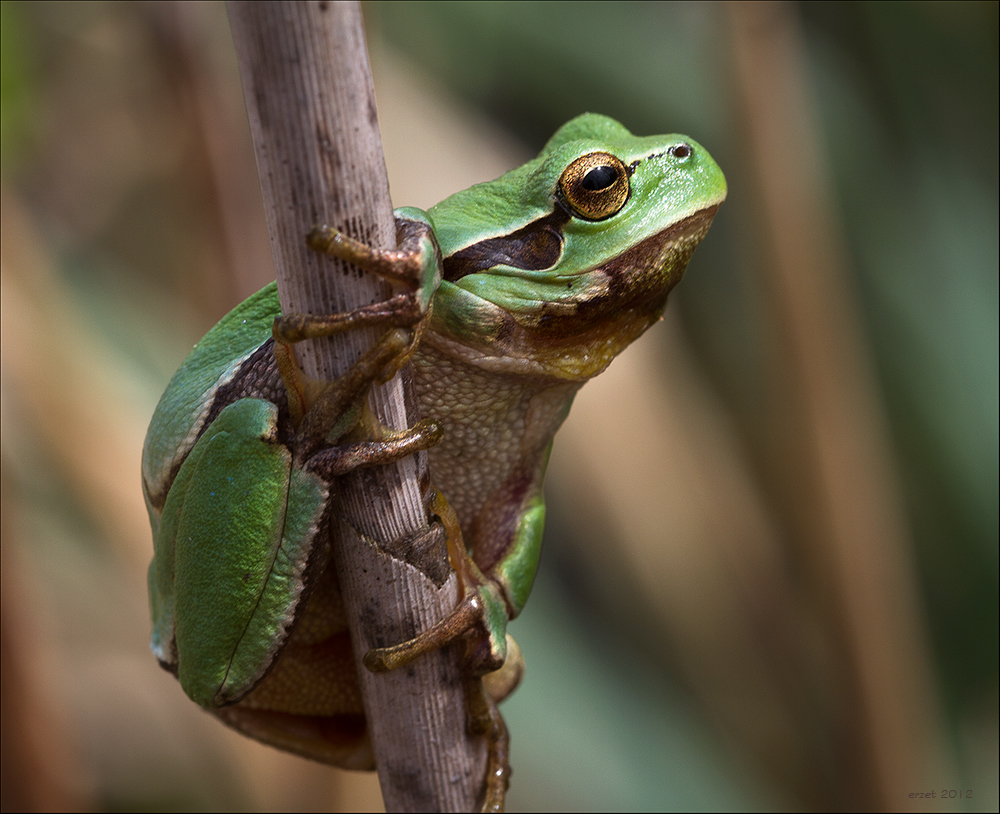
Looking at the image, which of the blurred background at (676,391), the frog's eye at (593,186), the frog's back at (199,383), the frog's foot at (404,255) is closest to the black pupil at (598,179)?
the frog's eye at (593,186)

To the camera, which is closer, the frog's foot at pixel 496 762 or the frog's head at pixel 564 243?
the frog's head at pixel 564 243

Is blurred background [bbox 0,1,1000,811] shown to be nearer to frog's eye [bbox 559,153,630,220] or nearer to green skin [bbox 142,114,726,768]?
green skin [bbox 142,114,726,768]

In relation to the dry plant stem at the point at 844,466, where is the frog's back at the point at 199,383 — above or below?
above

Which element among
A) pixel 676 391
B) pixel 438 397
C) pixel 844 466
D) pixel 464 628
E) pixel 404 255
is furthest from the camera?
pixel 676 391

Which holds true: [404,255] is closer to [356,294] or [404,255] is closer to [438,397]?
[356,294]

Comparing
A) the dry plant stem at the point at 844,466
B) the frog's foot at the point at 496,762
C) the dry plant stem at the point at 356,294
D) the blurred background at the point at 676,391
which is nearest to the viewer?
the dry plant stem at the point at 356,294

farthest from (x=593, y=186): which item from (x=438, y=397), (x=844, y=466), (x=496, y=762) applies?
(x=844, y=466)

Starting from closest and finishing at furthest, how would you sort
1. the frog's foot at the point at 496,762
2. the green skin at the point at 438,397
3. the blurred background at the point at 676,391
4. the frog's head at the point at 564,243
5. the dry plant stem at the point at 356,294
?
the dry plant stem at the point at 356,294 < the green skin at the point at 438,397 < the frog's head at the point at 564,243 < the frog's foot at the point at 496,762 < the blurred background at the point at 676,391

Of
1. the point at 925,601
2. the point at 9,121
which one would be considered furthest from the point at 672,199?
the point at 925,601

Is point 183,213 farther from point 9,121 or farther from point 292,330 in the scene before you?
point 292,330

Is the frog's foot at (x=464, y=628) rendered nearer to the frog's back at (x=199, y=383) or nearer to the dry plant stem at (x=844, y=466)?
the frog's back at (x=199, y=383)
